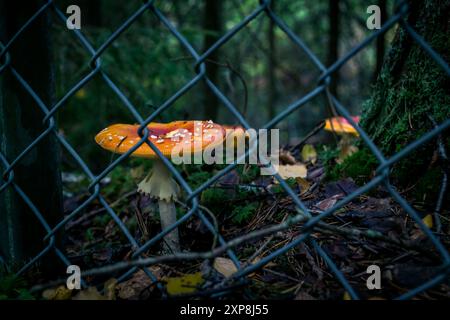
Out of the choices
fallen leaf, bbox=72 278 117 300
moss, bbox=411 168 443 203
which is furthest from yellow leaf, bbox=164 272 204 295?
moss, bbox=411 168 443 203

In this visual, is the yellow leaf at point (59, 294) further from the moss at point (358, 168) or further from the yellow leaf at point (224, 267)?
the moss at point (358, 168)

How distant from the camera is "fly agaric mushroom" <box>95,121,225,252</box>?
1.51 m

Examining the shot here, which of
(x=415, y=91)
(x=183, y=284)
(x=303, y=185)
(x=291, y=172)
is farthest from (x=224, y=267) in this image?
(x=415, y=91)

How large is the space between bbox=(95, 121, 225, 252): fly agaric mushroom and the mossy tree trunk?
37.6 inches

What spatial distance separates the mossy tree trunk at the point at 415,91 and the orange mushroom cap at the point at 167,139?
950 mm

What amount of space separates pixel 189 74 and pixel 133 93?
167 cm

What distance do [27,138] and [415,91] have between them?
5.95 feet

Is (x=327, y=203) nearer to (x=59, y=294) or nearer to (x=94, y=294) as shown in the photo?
(x=94, y=294)

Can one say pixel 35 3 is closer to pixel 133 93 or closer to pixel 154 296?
pixel 154 296

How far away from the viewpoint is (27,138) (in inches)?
62.3

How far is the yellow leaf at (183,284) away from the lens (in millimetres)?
1317

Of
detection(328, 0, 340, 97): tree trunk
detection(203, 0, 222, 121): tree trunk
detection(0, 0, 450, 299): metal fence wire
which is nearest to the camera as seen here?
detection(0, 0, 450, 299): metal fence wire

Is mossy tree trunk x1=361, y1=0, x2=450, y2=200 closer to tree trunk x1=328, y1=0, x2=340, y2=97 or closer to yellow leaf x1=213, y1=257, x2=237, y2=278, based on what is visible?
yellow leaf x1=213, y1=257, x2=237, y2=278
